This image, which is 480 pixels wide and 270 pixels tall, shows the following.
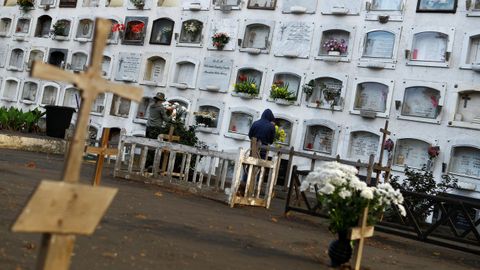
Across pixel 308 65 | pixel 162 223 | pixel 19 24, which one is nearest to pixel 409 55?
pixel 308 65

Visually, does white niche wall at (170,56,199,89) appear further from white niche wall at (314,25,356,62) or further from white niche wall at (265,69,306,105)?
white niche wall at (314,25,356,62)

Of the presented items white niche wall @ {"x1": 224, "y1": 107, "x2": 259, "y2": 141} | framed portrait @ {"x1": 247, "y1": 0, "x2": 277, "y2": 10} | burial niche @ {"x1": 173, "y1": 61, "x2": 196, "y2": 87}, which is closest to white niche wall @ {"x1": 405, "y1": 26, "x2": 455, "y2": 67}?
framed portrait @ {"x1": 247, "y1": 0, "x2": 277, "y2": 10}

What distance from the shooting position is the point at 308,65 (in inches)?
773

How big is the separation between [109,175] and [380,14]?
1037 cm

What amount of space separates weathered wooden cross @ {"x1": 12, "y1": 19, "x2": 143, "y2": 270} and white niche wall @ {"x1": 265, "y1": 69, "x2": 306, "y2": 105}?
16735mm

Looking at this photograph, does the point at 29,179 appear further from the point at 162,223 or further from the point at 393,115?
the point at 393,115

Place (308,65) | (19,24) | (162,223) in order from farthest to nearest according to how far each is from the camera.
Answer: (19,24), (308,65), (162,223)

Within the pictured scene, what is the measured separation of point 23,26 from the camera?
2822 centimetres

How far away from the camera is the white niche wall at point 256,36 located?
20562 millimetres

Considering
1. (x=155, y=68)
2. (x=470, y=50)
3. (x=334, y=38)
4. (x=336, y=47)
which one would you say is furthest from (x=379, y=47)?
(x=155, y=68)

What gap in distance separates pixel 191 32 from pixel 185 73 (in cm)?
158

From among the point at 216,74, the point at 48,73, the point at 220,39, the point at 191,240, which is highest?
the point at 220,39

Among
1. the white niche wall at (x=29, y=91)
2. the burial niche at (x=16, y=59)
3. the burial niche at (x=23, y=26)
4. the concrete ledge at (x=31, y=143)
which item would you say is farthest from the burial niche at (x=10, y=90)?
the concrete ledge at (x=31, y=143)

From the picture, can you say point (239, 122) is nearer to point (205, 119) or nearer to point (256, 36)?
point (205, 119)
